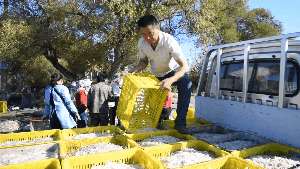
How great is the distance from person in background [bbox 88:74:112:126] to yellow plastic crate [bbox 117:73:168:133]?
252 centimetres

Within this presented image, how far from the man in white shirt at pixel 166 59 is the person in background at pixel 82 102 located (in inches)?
151

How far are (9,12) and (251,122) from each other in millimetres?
13579

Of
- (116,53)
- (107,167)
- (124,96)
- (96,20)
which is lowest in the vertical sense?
(107,167)

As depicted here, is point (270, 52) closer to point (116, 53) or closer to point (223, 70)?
point (223, 70)

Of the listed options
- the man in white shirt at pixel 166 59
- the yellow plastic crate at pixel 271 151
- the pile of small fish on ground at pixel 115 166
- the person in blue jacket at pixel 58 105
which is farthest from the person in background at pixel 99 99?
the yellow plastic crate at pixel 271 151

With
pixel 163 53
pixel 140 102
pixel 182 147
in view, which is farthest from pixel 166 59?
pixel 182 147

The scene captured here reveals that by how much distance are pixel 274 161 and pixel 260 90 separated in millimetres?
1091

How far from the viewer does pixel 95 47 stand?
509 inches

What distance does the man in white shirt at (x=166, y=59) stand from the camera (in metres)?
2.53

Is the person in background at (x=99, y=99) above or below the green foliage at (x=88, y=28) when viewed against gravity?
below

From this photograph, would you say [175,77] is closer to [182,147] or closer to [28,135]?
[182,147]

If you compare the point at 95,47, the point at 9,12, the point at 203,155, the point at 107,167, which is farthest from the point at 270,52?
the point at 9,12

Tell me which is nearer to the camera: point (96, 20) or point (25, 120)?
point (25, 120)

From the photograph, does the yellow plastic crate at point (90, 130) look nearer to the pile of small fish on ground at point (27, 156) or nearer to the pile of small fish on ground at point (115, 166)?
the pile of small fish on ground at point (27, 156)
